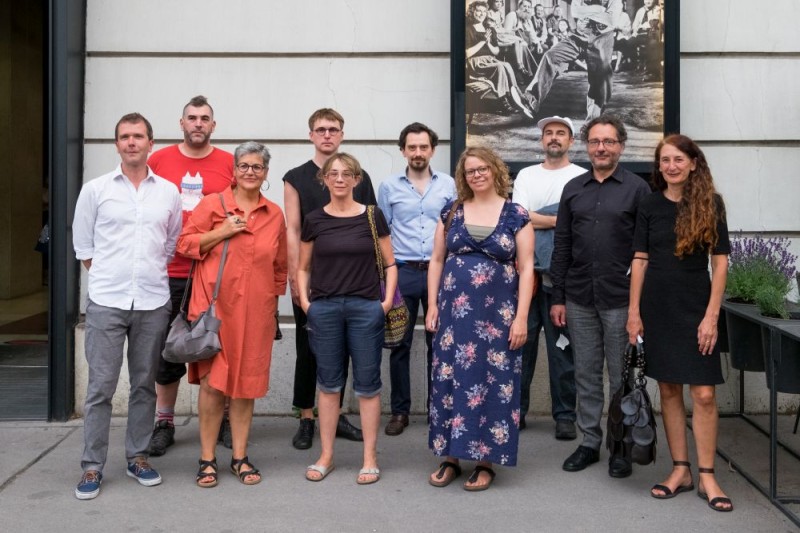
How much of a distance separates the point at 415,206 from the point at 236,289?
4.98 feet

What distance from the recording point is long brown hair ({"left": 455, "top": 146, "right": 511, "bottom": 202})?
4.87 metres

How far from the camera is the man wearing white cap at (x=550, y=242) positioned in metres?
5.74

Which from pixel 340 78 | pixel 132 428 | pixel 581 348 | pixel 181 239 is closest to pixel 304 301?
pixel 181 239

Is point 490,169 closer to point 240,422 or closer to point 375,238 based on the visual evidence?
point 375,238

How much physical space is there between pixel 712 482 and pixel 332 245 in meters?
2.37

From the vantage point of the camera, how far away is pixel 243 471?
5.03 m

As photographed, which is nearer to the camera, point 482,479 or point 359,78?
point 482,479

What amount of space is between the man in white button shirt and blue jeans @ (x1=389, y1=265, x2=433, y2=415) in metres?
1.65

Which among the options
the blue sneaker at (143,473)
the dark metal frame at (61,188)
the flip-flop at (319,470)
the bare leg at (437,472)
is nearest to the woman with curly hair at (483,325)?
the bare leg at (437,472)

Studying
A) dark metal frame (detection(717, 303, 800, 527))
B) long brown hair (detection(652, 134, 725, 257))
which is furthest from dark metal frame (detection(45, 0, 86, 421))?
dark metal frame (detection(717, 303, 800, 527))

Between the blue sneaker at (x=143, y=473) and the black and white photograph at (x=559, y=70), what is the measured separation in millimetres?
3179

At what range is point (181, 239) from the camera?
4895 millimetres

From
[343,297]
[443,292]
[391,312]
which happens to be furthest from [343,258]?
[443,292]

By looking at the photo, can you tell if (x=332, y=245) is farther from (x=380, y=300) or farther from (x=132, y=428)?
(x=132, y=428)
